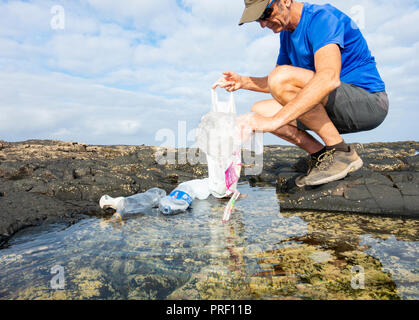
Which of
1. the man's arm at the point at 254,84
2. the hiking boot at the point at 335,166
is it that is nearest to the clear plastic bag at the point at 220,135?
the hiking boot at the point at 335,166

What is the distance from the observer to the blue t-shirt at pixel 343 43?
2693 mm

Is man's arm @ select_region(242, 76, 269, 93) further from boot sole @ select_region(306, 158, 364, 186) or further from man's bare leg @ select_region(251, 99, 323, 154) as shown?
boot sole @ select_region(306, 158, 364, 186)

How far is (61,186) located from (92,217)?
116 centimetres

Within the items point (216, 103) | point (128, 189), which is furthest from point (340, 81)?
point (128, 189)

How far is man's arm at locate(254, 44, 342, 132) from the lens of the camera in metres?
2.13

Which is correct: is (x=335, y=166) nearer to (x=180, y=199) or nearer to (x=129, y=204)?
(x=180, y=199)

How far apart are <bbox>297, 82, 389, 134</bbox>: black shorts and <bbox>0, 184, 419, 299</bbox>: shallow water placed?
1.18 m

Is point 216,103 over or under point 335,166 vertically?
over

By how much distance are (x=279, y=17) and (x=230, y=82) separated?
3.24 feet

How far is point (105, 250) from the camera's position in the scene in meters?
1.91

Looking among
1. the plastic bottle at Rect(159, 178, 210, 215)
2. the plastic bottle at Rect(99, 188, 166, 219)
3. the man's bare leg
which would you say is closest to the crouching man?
the man's bare leg

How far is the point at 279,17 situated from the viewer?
9.46 ft
